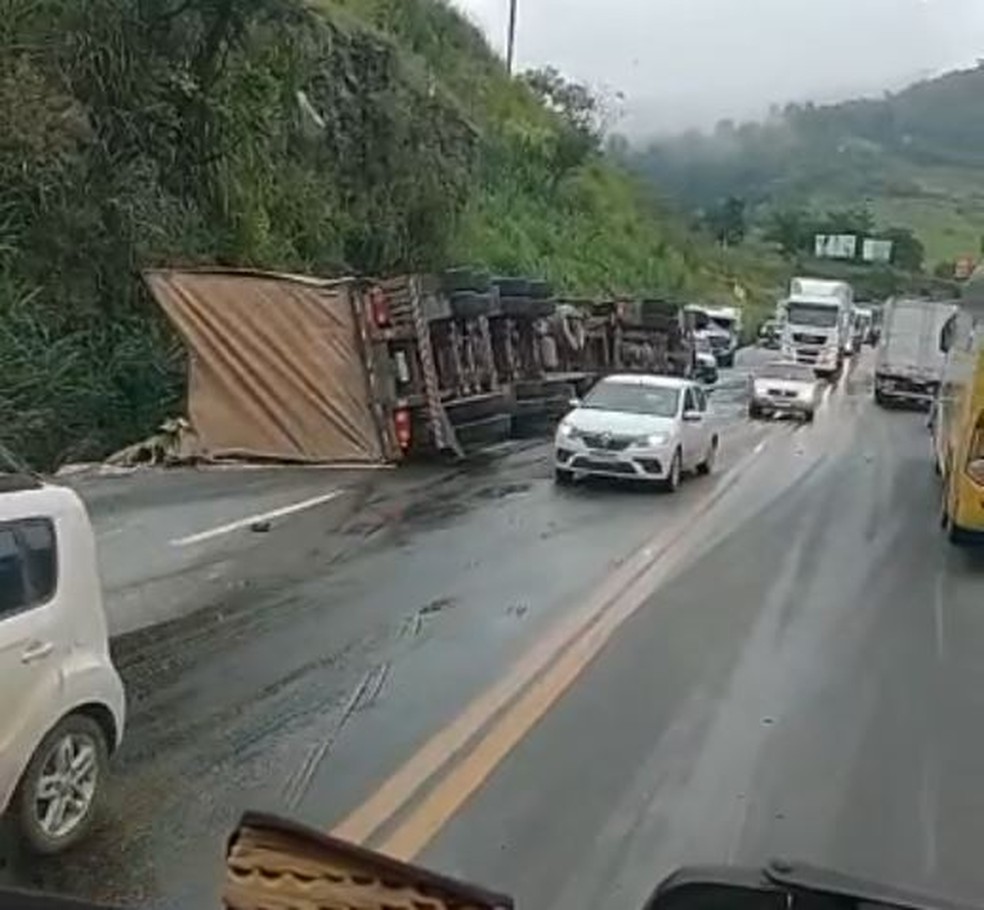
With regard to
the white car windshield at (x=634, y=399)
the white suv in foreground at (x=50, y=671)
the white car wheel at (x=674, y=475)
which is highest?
the white suv in foreground at (x=50, y=671)

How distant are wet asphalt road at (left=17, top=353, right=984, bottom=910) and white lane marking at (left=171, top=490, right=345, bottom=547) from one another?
468mm

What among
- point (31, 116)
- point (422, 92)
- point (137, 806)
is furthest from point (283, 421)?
point (422, 92)

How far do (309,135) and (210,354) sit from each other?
1146 cm

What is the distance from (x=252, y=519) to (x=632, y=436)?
6632 millimetres

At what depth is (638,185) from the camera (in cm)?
9706

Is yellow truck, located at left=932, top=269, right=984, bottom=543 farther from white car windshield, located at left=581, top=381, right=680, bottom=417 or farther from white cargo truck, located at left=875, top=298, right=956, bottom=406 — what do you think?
white cargo truck, located at left=875, top=298, right=956, bottom=406

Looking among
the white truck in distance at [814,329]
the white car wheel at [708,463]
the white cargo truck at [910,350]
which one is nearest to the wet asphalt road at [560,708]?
the white car wheel at [708,463]

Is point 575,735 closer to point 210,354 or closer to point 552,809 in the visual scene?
point 552,809

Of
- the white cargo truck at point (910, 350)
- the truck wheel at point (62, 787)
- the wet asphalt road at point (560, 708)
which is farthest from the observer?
the white cargo truck at point (910, 350)

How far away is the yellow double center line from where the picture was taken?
22.4ft

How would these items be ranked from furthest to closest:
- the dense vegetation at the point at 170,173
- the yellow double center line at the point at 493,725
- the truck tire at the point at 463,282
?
the truck tire at the point at 463,282
the dense vegetation at the point at 170,173
the yellow double center line at the point at 493,725

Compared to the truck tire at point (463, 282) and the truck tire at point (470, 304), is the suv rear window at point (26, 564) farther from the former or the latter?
the truck tire at point (470, 304)

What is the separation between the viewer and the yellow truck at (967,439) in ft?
55.4

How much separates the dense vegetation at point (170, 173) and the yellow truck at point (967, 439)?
1040 centimetres
